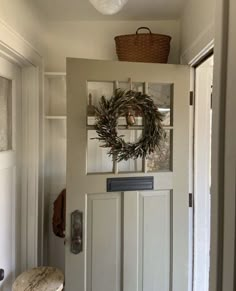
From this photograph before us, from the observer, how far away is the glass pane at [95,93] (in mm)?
1933

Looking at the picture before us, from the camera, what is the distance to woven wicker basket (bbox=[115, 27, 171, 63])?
2.02m

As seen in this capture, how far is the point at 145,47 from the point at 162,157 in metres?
0.76

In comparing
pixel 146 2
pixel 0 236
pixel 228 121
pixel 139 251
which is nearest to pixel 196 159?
pixel 139 251

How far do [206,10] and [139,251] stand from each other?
1.54 meters

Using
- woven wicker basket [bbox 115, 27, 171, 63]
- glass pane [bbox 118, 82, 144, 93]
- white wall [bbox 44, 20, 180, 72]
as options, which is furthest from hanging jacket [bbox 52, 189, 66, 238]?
woven wicker basket [bbox 115, 27, 171, 63]

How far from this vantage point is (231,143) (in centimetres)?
53

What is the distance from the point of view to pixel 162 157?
2049 millimetres

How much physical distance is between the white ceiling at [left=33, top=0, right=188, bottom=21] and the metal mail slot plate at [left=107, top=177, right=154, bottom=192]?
45.3 inches

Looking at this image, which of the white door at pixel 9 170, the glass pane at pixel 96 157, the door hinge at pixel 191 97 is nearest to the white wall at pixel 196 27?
the door hinge at pixel 191 97

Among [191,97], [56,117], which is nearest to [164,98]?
[191,97]

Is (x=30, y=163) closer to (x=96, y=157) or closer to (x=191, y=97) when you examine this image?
(x=96, y=157)

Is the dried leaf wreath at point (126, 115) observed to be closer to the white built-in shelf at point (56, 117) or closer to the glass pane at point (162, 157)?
the glass pane at point (162, 157)

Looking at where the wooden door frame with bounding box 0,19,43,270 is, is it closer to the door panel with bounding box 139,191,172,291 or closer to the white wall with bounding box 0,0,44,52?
the white wall with bounding box 0,0,44,52

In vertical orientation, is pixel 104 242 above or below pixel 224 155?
below
